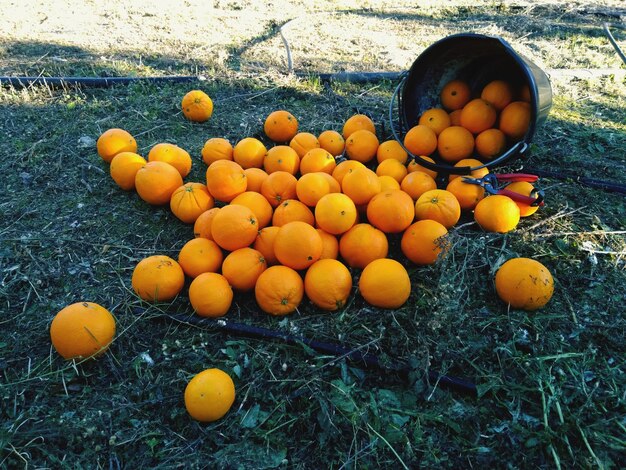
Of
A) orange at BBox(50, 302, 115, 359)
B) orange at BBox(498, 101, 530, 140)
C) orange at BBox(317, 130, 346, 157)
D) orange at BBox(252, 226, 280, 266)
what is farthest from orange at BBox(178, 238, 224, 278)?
orange at BBox(498, 101, 530, 140)

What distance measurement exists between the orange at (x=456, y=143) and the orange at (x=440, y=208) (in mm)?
652

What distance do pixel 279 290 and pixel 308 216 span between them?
1.77ft

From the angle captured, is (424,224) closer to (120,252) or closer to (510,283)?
(510,283)

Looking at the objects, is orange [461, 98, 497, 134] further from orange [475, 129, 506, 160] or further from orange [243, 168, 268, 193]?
orange [243, 168, 268, 193]

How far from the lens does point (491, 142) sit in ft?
10.2

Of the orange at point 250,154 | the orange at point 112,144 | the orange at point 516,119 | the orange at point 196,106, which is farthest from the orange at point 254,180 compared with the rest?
the orange at point 516,119

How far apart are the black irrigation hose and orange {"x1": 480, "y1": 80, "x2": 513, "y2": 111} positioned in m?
2.07

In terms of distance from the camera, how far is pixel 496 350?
2.16 meters

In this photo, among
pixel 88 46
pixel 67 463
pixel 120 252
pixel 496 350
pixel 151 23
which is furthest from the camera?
pixel 151 23

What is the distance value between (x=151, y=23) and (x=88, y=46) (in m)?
1.10

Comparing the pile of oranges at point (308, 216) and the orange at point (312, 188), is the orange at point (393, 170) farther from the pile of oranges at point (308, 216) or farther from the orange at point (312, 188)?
the orange at point (312, 188)

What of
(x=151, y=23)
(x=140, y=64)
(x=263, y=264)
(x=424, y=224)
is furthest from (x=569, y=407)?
(x=151, y=23)

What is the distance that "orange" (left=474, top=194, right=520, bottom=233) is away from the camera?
262 centimetres

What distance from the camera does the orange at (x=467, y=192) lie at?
282cm
